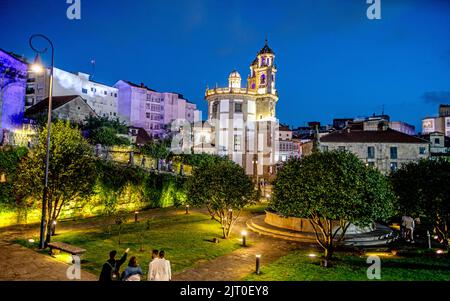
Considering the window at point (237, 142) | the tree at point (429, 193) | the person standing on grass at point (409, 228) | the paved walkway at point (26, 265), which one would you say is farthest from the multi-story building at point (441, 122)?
the paved walkway at point (26, 265)

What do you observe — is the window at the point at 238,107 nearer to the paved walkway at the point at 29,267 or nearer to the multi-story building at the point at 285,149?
the multi-story building at the point at 285,149

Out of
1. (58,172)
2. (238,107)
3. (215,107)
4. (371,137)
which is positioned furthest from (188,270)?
(215,107)

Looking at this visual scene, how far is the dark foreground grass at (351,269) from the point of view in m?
11.5

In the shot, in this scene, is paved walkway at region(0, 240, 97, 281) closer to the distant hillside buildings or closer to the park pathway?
the park pathway

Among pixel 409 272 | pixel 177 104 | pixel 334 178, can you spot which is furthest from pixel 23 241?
pixel 177 104

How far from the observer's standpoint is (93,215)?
24359mm

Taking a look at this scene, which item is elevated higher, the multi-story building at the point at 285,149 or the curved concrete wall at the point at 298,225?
the multi-story building at the point at 285,149

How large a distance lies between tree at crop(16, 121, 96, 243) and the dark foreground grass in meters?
10.2

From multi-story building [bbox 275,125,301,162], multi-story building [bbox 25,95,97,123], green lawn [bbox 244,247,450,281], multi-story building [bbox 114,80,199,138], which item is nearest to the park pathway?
green lawn [bbox 244,247,450,281]

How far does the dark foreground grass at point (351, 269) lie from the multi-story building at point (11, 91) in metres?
31.0

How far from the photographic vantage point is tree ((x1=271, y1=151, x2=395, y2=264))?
1288 cm

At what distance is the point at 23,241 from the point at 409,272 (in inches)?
667

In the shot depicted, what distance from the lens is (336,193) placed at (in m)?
13.0
